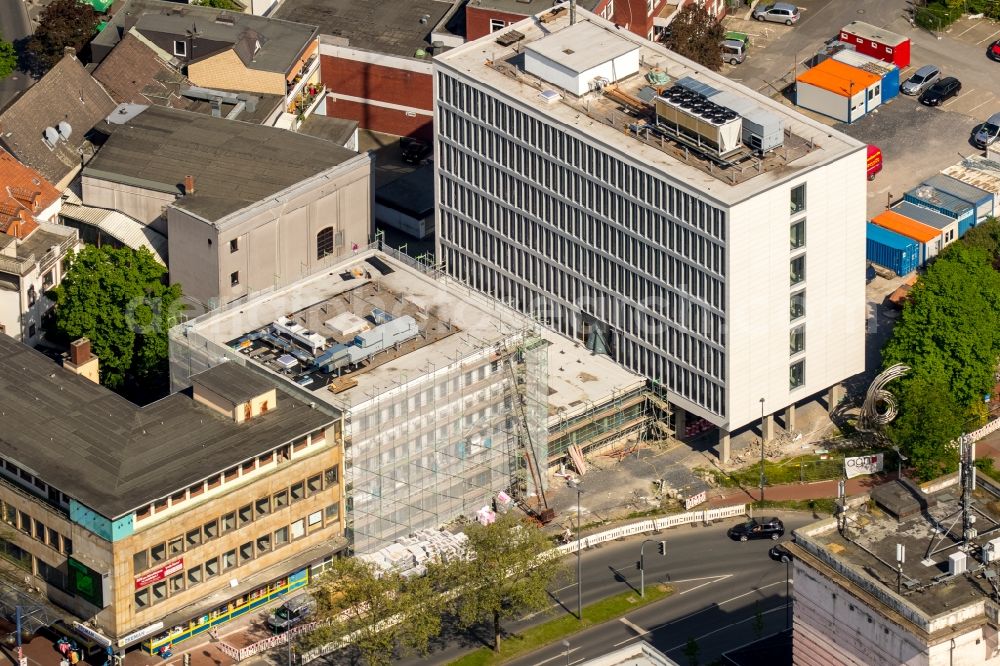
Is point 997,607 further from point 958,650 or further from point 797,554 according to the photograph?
point 797,554

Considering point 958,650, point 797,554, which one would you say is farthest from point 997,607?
point 797,554
